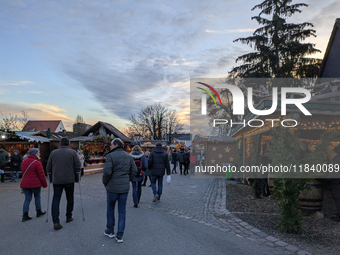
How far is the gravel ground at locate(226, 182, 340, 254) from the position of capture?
488 centimetres

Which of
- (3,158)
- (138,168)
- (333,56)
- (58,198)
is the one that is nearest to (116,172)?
(58,198)

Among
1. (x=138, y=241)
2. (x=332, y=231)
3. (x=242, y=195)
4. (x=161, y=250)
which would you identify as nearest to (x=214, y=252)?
(x=161, y=250)

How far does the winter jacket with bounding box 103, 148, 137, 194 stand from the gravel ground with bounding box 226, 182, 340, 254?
3118mm

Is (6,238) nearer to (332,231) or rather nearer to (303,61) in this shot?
(332,231)

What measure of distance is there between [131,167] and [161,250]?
5.22 feet

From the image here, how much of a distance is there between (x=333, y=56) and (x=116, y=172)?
12.1m

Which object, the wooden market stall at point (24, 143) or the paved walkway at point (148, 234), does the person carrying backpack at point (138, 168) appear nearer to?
the paved walkway at point (148, 234)

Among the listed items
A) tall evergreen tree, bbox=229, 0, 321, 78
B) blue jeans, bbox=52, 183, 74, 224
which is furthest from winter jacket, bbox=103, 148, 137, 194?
tall evergreen tree, bbox=229, 0, 321, 78

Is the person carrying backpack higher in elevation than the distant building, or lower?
lower

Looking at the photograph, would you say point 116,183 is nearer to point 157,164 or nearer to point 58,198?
point 58,198

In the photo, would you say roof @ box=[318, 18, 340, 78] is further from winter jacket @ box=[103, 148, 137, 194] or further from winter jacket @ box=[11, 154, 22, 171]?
winter jacket @ box=[11, 154, 22, 171]

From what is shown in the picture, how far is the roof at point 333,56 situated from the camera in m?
12.2

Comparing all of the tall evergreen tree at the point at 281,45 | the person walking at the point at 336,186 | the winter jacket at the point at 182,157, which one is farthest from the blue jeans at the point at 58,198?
the tall evergreen tree at the point at 281,45

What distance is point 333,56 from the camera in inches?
500
